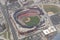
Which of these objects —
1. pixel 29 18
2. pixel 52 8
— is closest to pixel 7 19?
pixel 29 18

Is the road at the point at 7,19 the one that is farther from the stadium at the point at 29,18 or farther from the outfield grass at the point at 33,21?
the outfield grass at the point at 33,21

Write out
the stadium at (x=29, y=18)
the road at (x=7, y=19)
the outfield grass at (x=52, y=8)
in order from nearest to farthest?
the road at (x=7, y=19) < the stadium at (x=29, y=18) < the outfield grass at (x=52, y=8)

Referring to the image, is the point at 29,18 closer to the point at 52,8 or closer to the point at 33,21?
the point at 33,21

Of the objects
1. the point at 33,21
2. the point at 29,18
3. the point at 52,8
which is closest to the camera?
the point at 33,21

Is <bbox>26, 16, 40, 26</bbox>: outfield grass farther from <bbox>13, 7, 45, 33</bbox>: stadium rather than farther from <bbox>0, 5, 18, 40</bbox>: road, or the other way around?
<bbox>0, 5, 18, 40</bbox>: road

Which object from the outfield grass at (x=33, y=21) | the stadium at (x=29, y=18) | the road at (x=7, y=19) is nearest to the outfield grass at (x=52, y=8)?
the stadium at (x=29, y=18)

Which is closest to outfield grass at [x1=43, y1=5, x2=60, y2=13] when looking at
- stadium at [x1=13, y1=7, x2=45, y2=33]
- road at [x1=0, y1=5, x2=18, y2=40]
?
stadium at [x1=13, y1=7, x2=45, y2=33]

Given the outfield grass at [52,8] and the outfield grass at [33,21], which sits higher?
the outfield grass at [33,21]

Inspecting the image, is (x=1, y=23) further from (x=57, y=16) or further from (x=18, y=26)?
(x=57, y=16)

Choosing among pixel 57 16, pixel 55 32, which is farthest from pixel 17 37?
pixel 57 16

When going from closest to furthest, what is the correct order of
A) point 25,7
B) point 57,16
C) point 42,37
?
point 42,37
point 57,16
point 25,7

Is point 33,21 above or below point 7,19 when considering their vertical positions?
below
